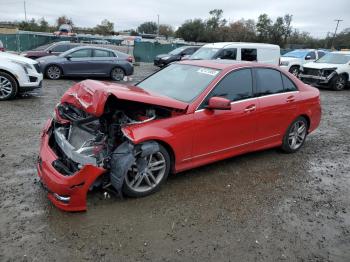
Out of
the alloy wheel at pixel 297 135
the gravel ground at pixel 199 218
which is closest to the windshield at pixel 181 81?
the gravel ground at pixel 199 218

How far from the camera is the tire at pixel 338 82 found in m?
15.4

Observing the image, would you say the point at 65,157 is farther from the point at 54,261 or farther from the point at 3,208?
the point at 54,261

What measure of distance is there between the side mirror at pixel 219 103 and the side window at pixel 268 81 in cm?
116

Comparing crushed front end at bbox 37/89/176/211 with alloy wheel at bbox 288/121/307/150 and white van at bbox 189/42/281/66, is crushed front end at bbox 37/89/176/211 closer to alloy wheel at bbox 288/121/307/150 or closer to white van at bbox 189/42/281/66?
alloy wheel at bbox 288/121/307/150

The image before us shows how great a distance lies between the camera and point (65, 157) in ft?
12.8

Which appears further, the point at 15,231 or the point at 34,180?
the point at 34,180

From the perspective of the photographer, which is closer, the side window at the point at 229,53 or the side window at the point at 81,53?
the side window at the point at 229,53

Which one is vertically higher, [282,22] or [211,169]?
[282,22]

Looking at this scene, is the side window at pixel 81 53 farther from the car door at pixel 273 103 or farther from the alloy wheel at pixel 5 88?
the car door at pixel 273 103

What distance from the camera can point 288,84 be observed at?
5742mm

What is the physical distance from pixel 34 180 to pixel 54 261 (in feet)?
5.64

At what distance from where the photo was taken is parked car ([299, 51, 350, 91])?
50.3ft

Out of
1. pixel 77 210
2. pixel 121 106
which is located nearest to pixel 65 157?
pixel 77 210

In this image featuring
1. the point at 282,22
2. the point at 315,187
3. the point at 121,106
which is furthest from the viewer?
the point at 282,22
